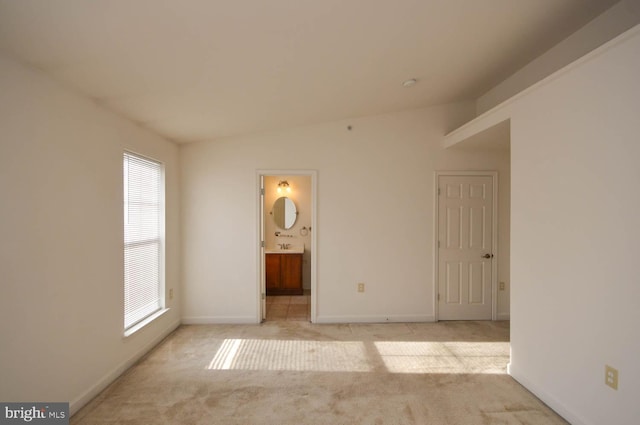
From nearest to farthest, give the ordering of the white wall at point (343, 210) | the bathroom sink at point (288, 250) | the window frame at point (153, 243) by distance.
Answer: the window frame at point (153, 243), the white wall at point (343, 210), the bathroom sink at point (288, 250)

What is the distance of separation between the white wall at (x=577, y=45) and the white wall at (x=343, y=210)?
31.6 inches

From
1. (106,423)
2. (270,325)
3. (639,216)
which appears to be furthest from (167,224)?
(639,216)

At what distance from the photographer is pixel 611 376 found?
72.8 inches

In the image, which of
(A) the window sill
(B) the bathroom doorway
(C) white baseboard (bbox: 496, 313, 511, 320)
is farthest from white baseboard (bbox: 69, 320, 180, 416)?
(C) white baseboard (bbox: 496, 313, 511, 320)

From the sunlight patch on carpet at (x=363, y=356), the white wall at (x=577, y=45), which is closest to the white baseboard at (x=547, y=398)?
the sunlight patch on carpet at (x=363, y=356)

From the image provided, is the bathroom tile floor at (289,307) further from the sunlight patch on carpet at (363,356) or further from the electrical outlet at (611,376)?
the electrical outlet at (611,376)

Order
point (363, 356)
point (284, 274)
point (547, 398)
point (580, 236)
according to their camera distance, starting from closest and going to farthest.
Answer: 1. point (580, 236)
2. point (547, 398)
3. point (363, 356)
4. point (284, 274)

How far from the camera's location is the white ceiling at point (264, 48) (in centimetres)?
159

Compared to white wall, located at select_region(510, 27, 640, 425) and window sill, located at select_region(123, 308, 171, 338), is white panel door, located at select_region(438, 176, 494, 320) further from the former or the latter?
window sill, located at select_region(123, 308, 171, 338)

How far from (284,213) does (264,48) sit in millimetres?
3822

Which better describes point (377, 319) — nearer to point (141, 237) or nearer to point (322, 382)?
point (322, 382)

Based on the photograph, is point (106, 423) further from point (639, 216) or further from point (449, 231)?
point (449, 231)

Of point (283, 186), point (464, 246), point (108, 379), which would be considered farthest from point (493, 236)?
point (108, 379)

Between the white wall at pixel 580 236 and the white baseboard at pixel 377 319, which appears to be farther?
the white baseboard at pixel 377 319
